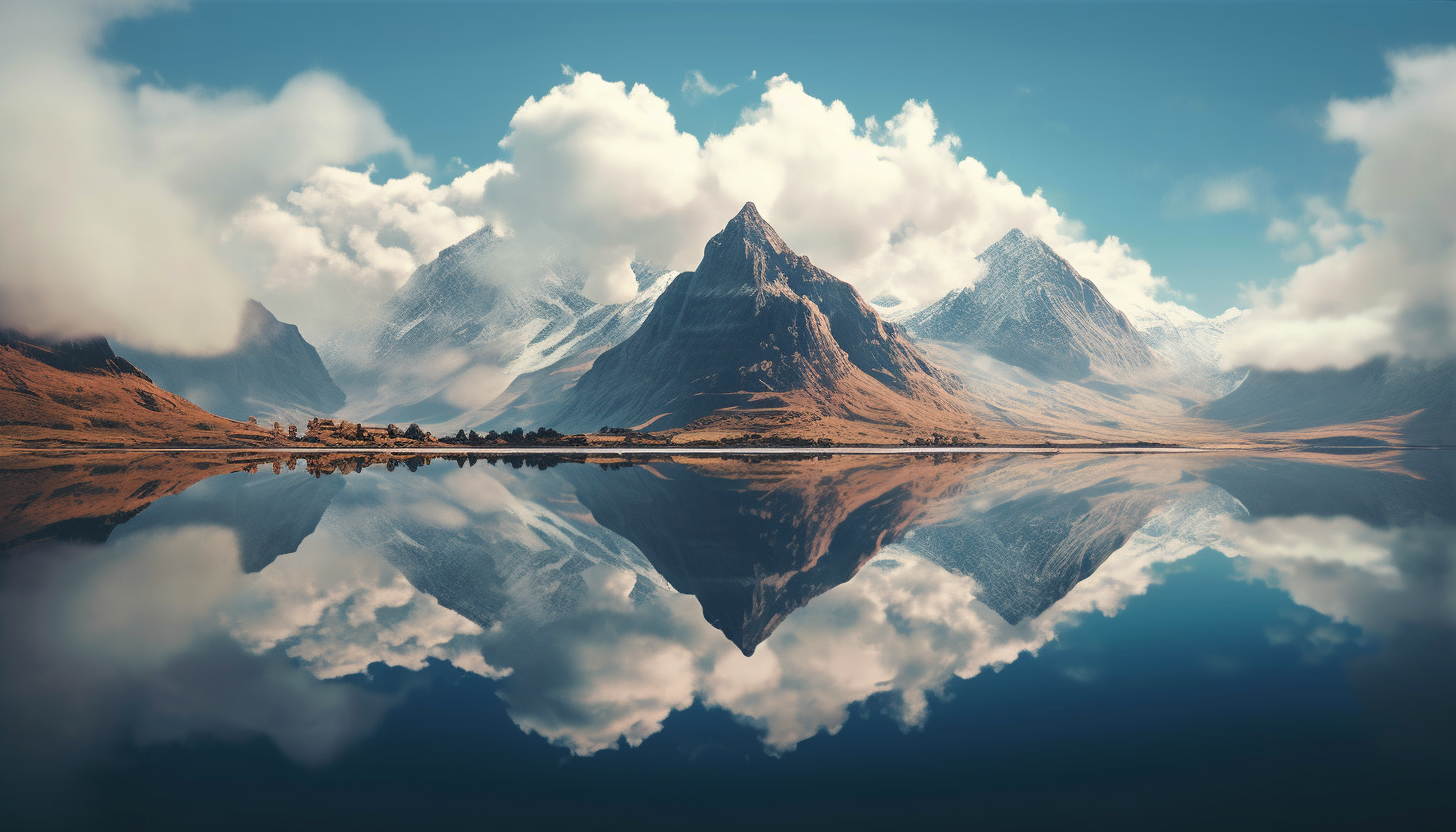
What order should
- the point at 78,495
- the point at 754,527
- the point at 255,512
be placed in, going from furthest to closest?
1. the point at 78,495
2. the point at 255,512
3. the point at 754,527

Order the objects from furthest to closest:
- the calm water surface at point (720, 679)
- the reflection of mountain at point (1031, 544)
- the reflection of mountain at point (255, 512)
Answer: the reflection of mountain at point (255, 512), the reflection of mountain at point (1031, 544), the calm water surface at point (720, 679)

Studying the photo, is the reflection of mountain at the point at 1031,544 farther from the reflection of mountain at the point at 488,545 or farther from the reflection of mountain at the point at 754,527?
the reflection of mountain at the point at 488,545

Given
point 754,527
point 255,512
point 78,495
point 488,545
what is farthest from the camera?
point 78,495

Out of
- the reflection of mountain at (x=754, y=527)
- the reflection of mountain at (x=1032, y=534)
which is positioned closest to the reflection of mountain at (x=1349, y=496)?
the reflection of mountain at (x=1032, y=534)

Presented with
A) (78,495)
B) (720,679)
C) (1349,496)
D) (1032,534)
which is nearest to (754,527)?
(1032,534)

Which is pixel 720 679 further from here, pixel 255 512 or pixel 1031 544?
pixel 255 512

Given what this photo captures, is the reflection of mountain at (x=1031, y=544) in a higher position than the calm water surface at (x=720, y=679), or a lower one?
higher
